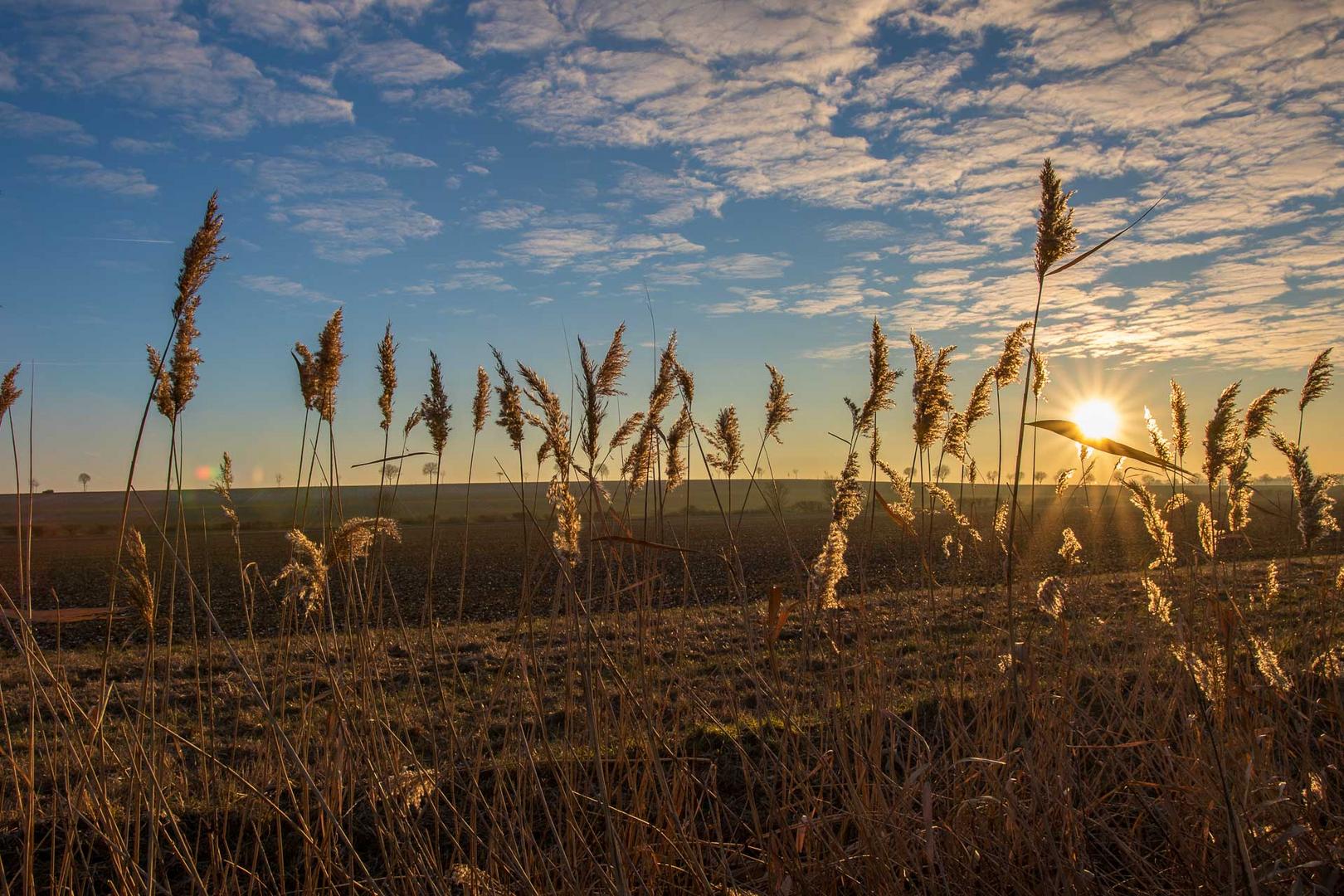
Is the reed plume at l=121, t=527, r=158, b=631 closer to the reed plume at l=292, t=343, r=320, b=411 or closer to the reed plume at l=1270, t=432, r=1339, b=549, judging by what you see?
the reed plume at l=292, t=343, r=320, b=411

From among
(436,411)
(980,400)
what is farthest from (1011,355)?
(436,411)

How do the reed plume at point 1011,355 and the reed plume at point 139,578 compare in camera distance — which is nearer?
the reed plume at point 139,578

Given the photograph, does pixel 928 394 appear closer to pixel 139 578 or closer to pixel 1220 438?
pixel 1220 438

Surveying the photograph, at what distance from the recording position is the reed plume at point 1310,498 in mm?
3389

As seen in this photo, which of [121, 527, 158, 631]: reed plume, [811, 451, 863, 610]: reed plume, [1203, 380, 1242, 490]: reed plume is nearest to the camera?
[121, 527, 158, 631]: reed plume

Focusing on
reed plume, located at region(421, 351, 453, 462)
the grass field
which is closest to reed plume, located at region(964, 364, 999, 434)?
the grass field

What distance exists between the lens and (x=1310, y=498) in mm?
3414

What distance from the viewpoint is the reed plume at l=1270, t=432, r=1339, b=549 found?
3389 mm

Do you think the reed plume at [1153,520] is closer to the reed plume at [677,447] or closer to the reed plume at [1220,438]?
the reed plume at [1220,438]

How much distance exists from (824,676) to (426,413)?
1.61m

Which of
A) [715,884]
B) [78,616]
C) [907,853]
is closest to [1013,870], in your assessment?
[907,853]

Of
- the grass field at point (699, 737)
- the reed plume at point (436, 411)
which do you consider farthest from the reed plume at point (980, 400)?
the reed plume at point (436, 411)

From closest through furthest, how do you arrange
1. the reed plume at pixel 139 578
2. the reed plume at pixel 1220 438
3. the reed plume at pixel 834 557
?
the reed plume at pixel 139 578, the reed plume at pixel 834 557, the reed plume at pixel 1220 438

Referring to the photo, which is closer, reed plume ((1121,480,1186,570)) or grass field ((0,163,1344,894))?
grass field ((0,163,1344,894))
